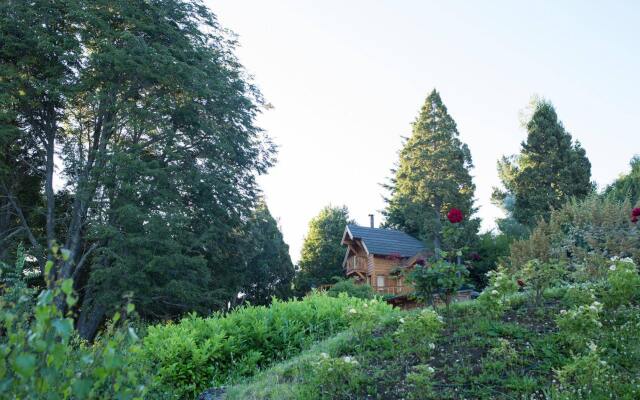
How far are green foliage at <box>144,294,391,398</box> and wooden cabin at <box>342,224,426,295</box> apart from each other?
888 inches

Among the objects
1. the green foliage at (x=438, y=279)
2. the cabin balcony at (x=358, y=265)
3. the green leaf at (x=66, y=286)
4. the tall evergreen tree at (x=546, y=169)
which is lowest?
the green leaf at (x=66, y=286)

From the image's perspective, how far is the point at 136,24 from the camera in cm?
1692

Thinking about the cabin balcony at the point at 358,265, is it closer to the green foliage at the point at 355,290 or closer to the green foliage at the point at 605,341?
the green foliage at the point at 355,290

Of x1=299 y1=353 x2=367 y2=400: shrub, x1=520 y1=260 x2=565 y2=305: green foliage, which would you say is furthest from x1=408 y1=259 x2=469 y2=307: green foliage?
x1=299 y1=353 x2=367 y2=400: shrub

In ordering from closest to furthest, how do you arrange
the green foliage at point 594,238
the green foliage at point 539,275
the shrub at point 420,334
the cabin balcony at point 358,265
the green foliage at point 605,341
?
the green foliage at point 605,341 < the shrub at point 420,334 < the green foliage at point 539,275 < the green foliage at point 594,238 < the cabin balcony at point 358,265

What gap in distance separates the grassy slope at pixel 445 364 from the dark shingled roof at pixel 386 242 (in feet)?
81.3

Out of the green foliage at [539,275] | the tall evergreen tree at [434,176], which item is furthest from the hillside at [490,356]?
the tall evergreen tree at [434,176]

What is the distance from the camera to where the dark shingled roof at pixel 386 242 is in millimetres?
31000

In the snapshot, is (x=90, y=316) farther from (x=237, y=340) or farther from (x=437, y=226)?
(x=437, y=226)

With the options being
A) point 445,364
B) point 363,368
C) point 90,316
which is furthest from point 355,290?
point 445,364

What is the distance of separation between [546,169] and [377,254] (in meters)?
9.92

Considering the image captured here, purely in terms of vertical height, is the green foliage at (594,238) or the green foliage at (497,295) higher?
the green foliage at (594,238)

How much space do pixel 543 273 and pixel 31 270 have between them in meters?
14.7

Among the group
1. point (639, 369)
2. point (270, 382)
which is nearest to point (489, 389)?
point (639, 369)
